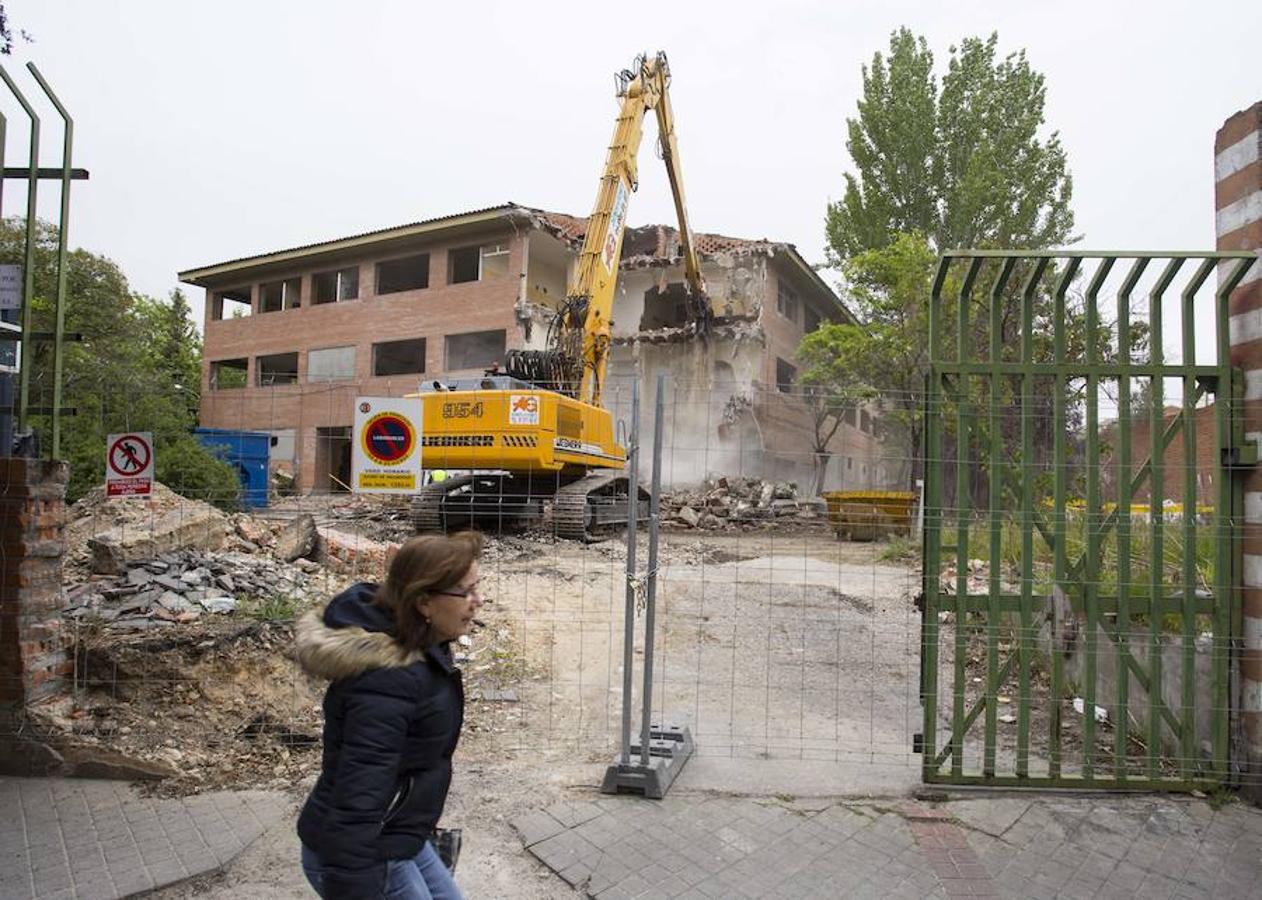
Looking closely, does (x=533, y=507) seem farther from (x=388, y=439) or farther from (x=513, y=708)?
(x=388, y=439)

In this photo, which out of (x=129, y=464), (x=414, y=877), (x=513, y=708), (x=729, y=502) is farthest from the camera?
(x=729, y=502)

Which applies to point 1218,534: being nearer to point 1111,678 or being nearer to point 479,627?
point 1111,678

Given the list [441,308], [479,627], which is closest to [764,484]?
[441,308]

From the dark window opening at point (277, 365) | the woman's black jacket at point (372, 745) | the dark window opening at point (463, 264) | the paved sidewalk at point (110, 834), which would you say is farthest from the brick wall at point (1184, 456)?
the dark window opening at point (277, 365)

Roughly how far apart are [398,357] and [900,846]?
25.7 metres

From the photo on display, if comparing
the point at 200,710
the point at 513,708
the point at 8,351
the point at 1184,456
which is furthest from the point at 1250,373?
the point at 8,351

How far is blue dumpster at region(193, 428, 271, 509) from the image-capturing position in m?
14.1

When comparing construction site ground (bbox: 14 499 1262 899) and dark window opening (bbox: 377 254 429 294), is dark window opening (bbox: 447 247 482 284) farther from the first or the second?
construction site ground (bbox: 14 499 1262 899)

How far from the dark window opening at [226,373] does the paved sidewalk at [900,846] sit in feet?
99.2

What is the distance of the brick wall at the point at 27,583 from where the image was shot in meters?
4.14

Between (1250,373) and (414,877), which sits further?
(1250,373)

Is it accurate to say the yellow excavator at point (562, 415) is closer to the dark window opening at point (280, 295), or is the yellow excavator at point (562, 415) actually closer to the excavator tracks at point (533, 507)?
the excavator tracks at point (533, 507)

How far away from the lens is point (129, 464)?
4.34 m

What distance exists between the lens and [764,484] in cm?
2039
